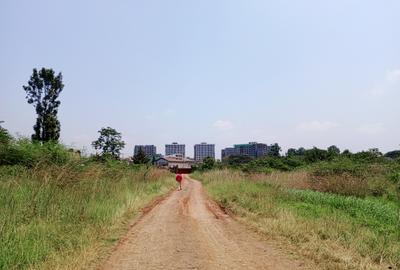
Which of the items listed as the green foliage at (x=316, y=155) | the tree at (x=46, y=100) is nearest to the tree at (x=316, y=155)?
the green foliage at (x=316, y=155)

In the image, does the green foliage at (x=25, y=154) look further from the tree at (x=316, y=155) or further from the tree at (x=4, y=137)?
the tree at (x=316, y=155)

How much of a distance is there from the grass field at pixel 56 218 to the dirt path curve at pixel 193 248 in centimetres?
57

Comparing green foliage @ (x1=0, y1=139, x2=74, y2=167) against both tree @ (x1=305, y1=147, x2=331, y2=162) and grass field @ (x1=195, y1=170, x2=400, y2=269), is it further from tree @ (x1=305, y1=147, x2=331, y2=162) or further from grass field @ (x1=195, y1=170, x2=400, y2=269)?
tree @ (x1=305, y1=147, x2=331, y2=162)

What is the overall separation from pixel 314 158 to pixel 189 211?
5153 cm

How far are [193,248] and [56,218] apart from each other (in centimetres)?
350

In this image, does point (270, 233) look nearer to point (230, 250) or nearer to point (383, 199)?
point (230, 250)

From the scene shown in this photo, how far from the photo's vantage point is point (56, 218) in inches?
435

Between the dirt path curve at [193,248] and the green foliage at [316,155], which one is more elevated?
the green foliage at [316,155]

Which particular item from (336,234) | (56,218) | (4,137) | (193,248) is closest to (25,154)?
(4,137)

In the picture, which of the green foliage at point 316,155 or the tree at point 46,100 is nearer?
the tree at point 46,100

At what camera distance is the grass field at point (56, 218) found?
8.20 meters

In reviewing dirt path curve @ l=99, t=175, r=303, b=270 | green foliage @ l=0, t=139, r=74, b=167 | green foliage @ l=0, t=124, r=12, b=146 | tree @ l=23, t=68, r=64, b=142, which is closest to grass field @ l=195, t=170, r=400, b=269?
dirt path curve @ l=99, t=175, r=303, b=270

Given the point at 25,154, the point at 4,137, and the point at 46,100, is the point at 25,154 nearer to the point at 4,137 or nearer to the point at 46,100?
the point at 4,137

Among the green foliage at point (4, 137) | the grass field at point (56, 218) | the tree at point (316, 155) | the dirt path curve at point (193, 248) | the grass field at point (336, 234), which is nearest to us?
the grass field at point (56, 218)
